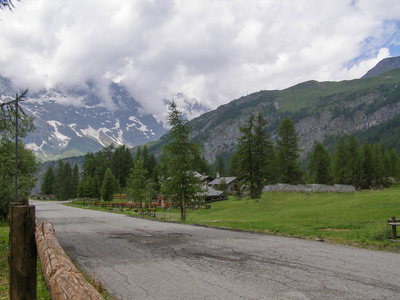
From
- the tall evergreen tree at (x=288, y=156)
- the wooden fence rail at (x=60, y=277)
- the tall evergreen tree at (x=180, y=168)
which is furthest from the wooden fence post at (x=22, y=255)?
the tall evergreen tree at (x=288, y=156)

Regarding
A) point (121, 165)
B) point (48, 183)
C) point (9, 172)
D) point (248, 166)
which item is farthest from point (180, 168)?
point (48, 183)

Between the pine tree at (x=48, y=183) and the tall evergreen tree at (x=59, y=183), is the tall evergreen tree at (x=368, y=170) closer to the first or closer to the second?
the tall evergreen tree at (x=59, y=183)

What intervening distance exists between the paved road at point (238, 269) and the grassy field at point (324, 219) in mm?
2942

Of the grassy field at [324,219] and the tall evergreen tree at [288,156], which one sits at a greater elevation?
the tall evergreen tree at [288,156]

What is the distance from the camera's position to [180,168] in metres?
27.2

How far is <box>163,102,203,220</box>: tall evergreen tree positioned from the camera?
27.1 meters

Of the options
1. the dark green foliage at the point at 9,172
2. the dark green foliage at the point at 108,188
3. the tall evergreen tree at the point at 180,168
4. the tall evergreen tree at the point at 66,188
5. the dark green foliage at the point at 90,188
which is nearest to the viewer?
the dark green foliage at the point at 9,172

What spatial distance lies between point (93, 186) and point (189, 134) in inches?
2362

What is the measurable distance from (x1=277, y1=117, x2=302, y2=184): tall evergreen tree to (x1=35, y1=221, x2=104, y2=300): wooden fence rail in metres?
55.4

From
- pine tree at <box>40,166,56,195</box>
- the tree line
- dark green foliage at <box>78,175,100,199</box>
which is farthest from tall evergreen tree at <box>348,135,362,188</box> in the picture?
pine tree at <box>40,166,56,195</box>

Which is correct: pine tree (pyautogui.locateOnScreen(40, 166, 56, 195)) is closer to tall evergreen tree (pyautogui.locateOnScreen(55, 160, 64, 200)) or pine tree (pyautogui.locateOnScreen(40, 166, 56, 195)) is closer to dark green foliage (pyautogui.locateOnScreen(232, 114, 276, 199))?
tall evergreen tree (pyautogui.locateOnScreen(55, 160, 64, 200))

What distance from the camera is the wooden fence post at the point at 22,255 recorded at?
142 inches

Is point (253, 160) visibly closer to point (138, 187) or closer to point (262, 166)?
point (262, 166)

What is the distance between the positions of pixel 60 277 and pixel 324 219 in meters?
23.2
